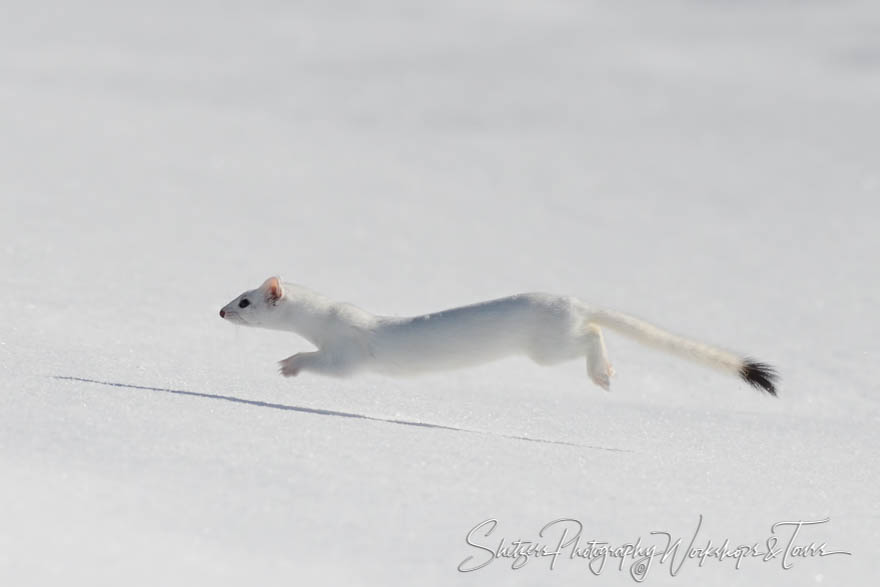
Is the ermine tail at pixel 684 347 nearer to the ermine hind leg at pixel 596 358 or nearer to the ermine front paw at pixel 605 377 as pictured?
the ermine hind leg at pixel 596 358

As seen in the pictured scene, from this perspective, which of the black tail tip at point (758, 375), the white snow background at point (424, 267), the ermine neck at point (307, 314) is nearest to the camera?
the white snow background at point (424, 267)

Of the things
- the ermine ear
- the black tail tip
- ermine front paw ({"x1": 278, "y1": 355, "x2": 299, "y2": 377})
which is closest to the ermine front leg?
ermine front paw ({"x1": 278, "y1": 355, "x2": 299, "y2": 377})

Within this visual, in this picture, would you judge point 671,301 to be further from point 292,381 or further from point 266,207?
point 292,381

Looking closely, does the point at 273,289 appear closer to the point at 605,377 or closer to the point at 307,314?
the point at 307,314

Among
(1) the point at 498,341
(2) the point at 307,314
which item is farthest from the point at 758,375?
(2) the point at 307,314

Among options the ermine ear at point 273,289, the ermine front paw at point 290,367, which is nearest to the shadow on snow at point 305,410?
the ermine front paw at point 290,367

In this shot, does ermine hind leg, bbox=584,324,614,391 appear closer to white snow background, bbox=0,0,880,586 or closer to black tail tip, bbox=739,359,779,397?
white snow background, bbox=0,0,880,586
